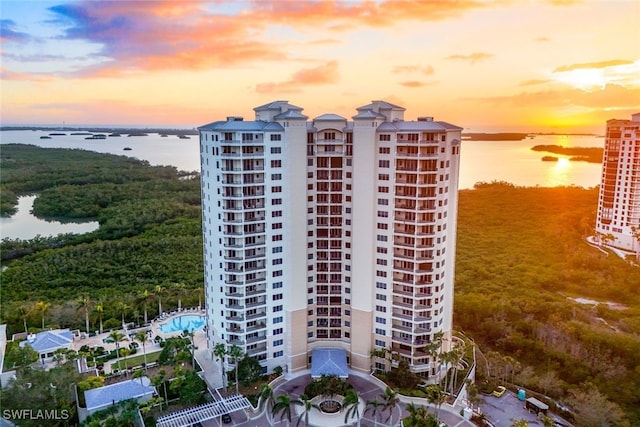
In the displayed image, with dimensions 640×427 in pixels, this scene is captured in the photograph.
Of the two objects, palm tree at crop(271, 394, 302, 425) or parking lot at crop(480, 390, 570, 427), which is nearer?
palm tree at crop(271, 394, 302, 425)

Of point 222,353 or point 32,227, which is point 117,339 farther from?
point 32,227

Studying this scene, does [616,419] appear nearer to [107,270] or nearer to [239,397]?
[239,397]

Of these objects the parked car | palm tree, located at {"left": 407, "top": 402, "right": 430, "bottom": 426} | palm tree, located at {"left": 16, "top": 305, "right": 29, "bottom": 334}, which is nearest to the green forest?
palm tree, located at {"left": 16, "top": 305, "right": 29, "bottom": 334}

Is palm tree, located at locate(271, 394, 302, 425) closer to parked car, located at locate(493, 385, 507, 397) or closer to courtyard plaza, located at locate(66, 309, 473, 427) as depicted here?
courtyard plaza, located at locate(66, 309, 473, 427)

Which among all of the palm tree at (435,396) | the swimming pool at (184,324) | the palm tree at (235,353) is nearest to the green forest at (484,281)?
the swimming pool at (184,324)

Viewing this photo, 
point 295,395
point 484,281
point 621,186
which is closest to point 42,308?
point 295,395

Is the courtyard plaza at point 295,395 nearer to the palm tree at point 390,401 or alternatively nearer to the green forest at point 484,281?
the palm tree at point 390,401
